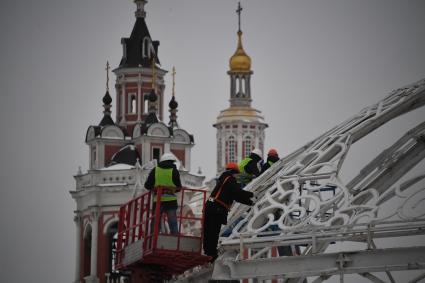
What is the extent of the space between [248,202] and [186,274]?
4543mm

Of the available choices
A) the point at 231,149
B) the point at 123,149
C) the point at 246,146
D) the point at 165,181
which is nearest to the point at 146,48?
the point at 123,149

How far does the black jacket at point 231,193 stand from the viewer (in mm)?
40719

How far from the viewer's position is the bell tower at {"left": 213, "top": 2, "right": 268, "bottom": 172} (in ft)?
430

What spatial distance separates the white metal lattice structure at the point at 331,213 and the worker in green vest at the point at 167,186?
1301mm

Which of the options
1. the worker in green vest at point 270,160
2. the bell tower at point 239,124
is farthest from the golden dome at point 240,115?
the worker in green vest at point 270,160

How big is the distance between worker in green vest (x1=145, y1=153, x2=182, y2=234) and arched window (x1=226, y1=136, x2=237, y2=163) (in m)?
88.7

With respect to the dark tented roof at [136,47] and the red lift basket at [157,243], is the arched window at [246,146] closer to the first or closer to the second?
the dark tented roof at [136,47]

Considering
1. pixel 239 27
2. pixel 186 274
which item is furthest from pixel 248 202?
pixel 239 27

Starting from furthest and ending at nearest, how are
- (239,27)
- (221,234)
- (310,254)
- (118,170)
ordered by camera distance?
(239,27)
(118,170)
(221,234)
(310,254)

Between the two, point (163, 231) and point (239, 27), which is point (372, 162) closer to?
point (163, 231)

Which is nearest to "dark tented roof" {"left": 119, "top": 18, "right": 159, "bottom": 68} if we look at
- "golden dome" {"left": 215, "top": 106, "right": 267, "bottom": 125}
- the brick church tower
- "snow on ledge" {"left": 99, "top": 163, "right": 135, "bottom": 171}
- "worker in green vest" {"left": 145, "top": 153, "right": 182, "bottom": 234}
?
the brick church tower

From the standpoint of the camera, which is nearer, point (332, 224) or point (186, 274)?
point (332, 224)

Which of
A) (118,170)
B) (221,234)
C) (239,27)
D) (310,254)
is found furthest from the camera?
(239,27)

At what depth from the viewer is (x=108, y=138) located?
116 m
